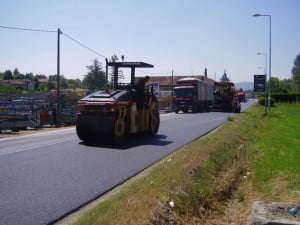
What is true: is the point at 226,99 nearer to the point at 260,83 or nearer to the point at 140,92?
the point at 260,83

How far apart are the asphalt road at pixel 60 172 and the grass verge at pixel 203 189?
0.52m

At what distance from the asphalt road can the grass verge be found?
1.71 feet

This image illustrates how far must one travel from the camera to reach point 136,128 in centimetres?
1725

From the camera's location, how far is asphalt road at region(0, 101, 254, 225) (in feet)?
23.0

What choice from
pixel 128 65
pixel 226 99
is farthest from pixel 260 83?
pixel 128 65

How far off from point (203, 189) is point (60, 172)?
3301 millimetres

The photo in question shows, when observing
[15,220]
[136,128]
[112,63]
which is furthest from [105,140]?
[15,220]

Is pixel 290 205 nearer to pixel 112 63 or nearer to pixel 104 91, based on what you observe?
pixel 104 91

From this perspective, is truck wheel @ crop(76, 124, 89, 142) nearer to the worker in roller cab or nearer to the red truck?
the worker in roller cab

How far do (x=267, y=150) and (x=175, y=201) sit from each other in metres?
6.91

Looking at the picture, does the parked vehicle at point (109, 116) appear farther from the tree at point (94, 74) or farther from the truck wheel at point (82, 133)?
the tree at point (94, 74)

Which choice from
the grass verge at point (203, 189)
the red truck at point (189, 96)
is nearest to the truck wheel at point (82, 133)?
the grass verge at point (203, 189)

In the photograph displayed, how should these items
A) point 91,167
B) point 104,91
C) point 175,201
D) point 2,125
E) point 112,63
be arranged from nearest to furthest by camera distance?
point 175,201, point 91,167, point 104,91, point 112,63, point 2,125

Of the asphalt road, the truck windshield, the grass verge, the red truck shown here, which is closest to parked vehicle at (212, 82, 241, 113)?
the red truck
